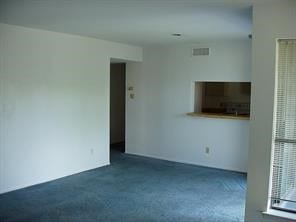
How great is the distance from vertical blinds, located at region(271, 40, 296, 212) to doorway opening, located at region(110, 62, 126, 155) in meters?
5.49

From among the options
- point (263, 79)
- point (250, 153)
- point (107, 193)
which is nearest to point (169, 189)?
point (107, 193)

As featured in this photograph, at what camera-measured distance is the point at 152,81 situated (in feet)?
22.8

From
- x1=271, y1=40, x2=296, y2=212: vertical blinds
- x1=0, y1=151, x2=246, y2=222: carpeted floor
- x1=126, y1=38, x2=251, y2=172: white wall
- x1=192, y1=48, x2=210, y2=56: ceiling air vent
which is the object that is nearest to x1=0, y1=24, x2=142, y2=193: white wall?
x1=0, y1=151, x2=246, y2=222: carpeted floor

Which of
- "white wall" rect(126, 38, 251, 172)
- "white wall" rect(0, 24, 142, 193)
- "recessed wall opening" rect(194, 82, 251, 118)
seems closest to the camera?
"white wall" rect(0, 24, 142, 193)

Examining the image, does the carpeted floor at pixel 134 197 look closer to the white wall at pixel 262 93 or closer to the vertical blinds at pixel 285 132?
the white wall at pixel 262 93

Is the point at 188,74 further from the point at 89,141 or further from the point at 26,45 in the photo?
the point at 26,45

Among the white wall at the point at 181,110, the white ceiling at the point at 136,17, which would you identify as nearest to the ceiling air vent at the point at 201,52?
the white wall at the point at 181,110

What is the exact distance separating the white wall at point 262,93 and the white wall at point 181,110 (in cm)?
260

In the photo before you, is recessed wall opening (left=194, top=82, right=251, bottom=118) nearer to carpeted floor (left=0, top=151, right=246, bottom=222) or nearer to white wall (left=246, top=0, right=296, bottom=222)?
carpeted floor (left=0, top=151, right=246, bottom=222)

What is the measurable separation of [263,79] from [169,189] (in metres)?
2.38

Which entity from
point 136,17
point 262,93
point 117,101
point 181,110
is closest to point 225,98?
point 181,110

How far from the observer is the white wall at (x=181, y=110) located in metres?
5.95

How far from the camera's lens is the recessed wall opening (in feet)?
23.1

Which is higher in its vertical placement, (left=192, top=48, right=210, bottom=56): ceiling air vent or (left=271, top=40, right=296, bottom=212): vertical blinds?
(left=192, top=48, right=210, bottom=56): ceiling air vent
